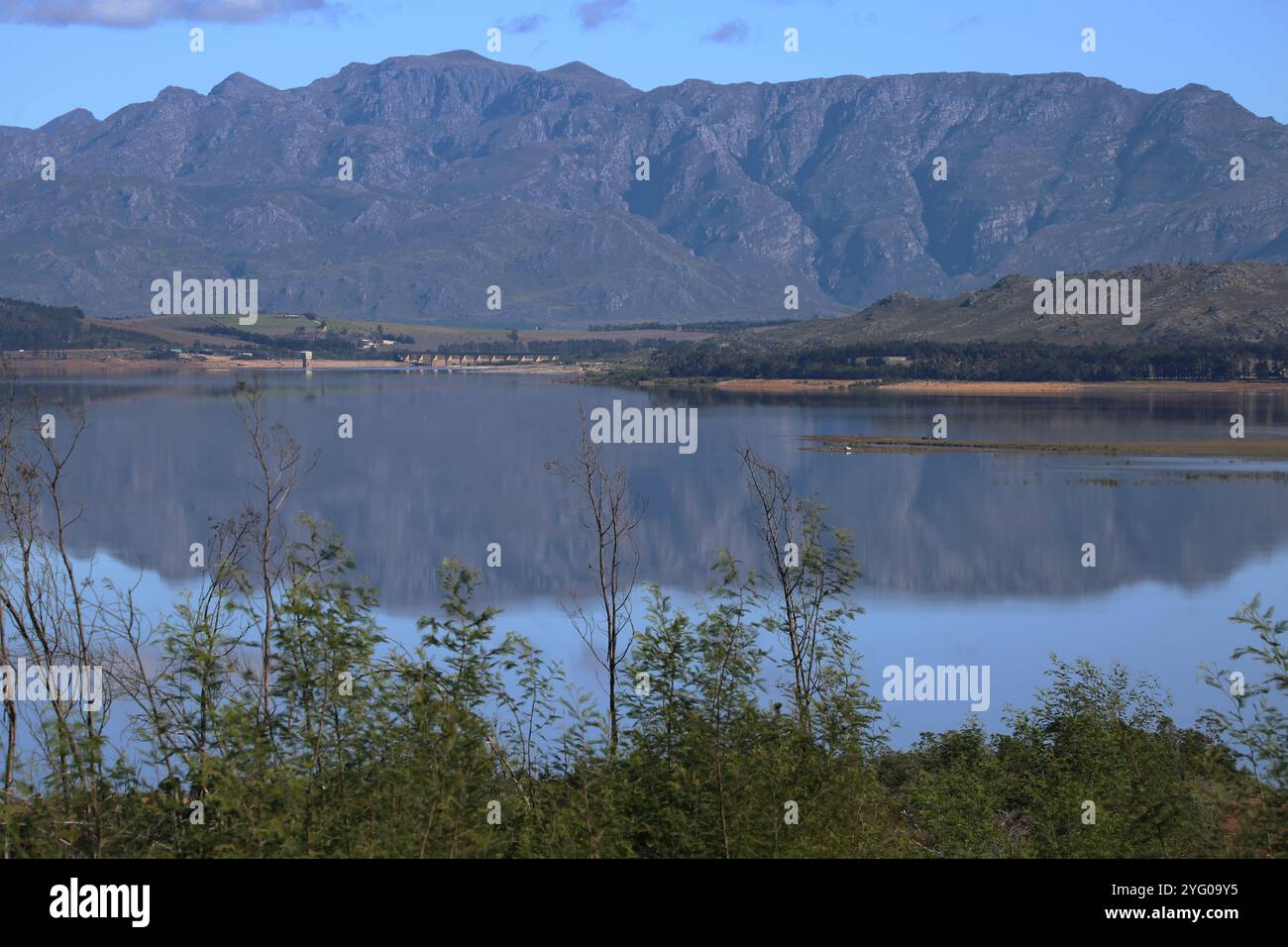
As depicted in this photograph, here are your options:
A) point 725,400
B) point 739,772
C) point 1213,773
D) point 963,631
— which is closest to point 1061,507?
point 963,631

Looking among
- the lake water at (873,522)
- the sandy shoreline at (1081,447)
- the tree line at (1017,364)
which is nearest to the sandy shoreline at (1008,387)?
the tree line at (1017,364)

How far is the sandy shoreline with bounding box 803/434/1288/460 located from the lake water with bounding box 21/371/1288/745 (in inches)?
111

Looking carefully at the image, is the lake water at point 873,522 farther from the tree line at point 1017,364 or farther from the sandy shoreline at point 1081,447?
the tree line at point 1017,364

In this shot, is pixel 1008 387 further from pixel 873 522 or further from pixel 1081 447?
pixel 873 522

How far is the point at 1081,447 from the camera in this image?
90438 mm

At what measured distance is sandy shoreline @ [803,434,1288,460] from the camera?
8606cm

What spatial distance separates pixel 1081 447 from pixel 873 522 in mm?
33606

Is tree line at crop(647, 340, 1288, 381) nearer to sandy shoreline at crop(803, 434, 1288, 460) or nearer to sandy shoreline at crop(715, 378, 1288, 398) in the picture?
sandy shoreline at crop(715, 378, 1288, 398)

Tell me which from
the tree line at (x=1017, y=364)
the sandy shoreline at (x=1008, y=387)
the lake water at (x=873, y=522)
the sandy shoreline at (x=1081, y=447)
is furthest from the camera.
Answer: the tree line at (x=1017, y=364)

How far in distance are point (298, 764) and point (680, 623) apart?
5.72 m

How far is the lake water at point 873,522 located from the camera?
40.4 meters

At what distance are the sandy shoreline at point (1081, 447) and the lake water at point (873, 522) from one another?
2.83 m
